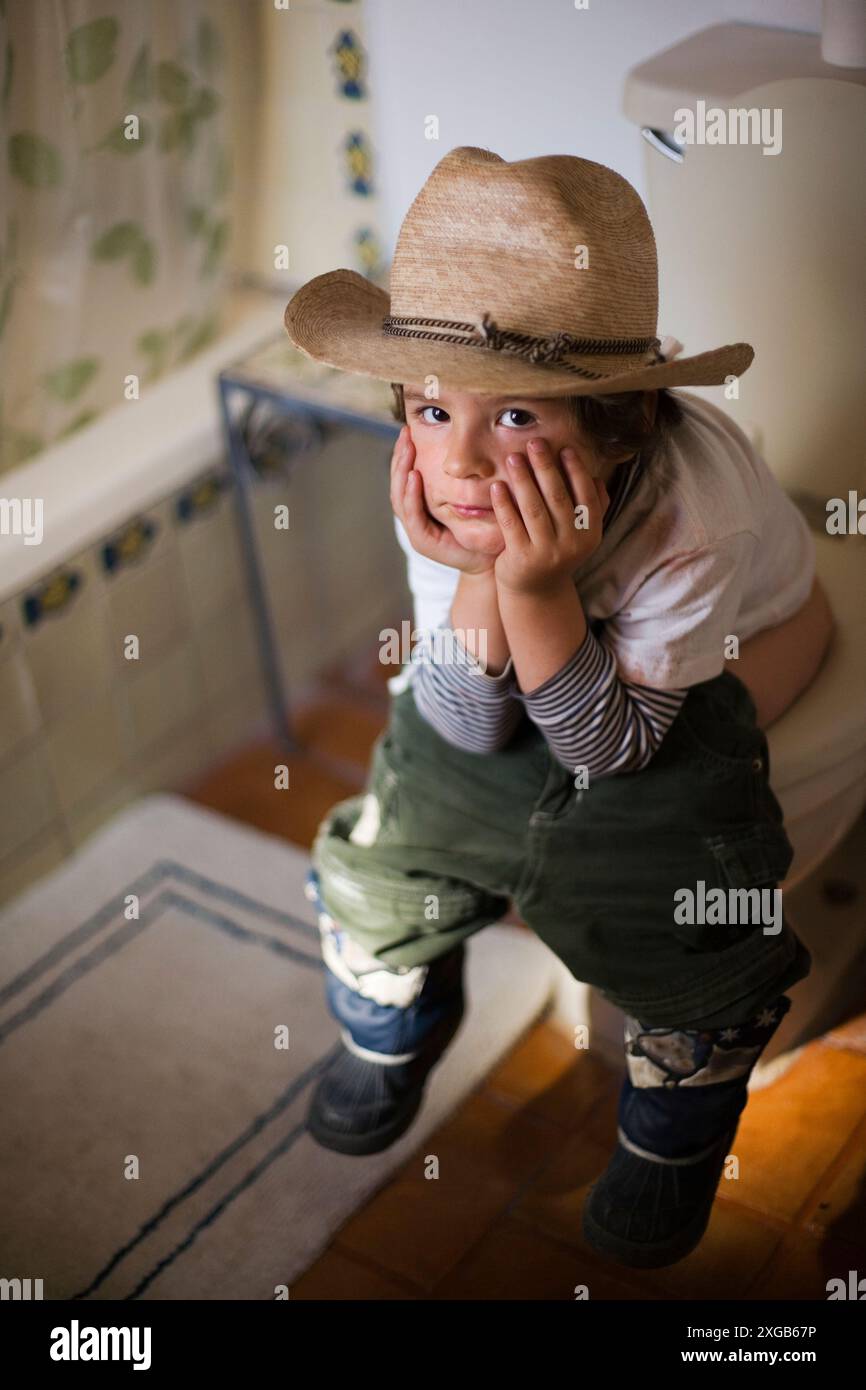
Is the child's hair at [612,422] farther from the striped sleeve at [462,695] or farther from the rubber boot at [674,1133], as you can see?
the rubber boot at [674,1133]

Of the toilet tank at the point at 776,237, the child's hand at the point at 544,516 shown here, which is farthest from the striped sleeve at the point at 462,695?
the toilet tank at the point at 776,237

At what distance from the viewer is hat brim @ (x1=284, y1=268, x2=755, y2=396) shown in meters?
0.84

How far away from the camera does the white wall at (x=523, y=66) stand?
1.40m

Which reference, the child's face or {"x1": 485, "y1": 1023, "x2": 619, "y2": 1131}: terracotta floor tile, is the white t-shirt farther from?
{"x1": 485, "y1": 1023, "x2": 619, "y2": 1131}: terracotta floor tile

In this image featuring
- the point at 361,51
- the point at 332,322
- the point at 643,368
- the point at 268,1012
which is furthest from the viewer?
the point at 361,51

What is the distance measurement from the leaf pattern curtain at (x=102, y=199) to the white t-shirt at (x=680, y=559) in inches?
28.4

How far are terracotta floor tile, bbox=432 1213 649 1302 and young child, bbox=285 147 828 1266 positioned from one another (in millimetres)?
166

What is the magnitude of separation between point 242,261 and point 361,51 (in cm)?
34

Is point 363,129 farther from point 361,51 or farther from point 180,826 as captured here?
point 180,826

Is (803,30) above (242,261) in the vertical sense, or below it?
above
